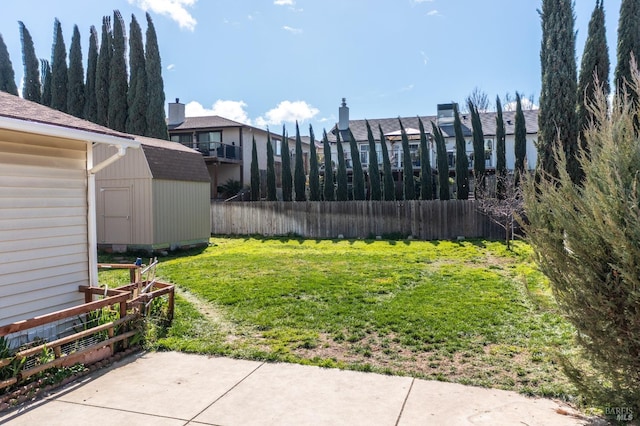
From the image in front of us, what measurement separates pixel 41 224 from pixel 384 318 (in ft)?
15.7

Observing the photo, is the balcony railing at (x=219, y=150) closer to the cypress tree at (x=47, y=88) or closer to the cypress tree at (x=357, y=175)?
the cypress tree at (x=357, y=175)

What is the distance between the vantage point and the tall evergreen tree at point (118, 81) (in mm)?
28016

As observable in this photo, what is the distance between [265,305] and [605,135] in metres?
5.54

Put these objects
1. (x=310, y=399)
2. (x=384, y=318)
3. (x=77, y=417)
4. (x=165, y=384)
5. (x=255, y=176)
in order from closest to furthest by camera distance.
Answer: (x=77, y=417), (x=310, y=399), (x=165, y=384), (x=384, y=318), (x=255, y=176)

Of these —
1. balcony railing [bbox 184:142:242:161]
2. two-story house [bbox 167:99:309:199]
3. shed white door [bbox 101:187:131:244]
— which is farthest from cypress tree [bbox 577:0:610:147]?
balcony railing [bbox 184:142:242:161]

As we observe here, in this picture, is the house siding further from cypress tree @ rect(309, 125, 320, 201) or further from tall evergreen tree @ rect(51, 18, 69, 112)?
tall evergreen tree @ rect(51, 18, 69, 112)

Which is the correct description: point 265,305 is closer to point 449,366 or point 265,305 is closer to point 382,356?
point 382,356

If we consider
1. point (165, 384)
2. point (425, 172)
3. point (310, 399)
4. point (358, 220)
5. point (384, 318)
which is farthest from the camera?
point (425, 172)

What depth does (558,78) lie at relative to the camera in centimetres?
1462

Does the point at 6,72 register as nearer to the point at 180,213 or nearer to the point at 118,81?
the point at 118,81

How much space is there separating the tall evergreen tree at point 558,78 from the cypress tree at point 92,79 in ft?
90.0

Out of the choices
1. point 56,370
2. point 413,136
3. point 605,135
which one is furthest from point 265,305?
point 413,136

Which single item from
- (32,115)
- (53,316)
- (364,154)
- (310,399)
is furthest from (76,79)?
(310,399)

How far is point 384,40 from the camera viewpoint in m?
16.6
